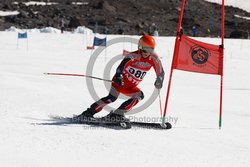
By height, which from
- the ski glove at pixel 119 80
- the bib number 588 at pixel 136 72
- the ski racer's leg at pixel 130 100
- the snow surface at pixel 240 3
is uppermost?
the snow surface at pixel 240 3

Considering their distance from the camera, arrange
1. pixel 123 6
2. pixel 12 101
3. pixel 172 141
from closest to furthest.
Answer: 1. pixel 172 141
2. pixel 12 101
3. pixel 123 6

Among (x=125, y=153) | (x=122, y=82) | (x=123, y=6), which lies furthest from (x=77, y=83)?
(x=123, y=6)

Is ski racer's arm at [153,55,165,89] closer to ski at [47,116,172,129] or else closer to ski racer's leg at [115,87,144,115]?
ski racer's leg at [115,87,144,115]

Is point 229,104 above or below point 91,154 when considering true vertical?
below

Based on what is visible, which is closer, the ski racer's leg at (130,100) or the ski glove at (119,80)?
the ski glove at (119,80)

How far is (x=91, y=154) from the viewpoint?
5281mm

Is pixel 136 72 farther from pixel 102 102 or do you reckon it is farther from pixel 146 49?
pixel 102 102

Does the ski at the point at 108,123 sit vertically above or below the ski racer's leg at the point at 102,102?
below

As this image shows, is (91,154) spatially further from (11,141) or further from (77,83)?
(77,83)

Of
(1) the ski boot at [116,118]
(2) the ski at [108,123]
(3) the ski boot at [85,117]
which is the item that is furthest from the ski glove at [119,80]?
(3) the ski boot at [85,117]

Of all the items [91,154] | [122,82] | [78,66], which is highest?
[122,82]

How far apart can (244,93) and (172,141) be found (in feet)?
28.4

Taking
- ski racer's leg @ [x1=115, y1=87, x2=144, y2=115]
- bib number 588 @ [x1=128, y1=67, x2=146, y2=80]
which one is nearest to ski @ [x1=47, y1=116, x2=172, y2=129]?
ski racer's leg @ [x1=115, y1=87, x2=144, y2=115]

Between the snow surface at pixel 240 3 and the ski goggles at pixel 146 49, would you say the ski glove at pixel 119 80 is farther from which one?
the snow surface at pixel 240 3
